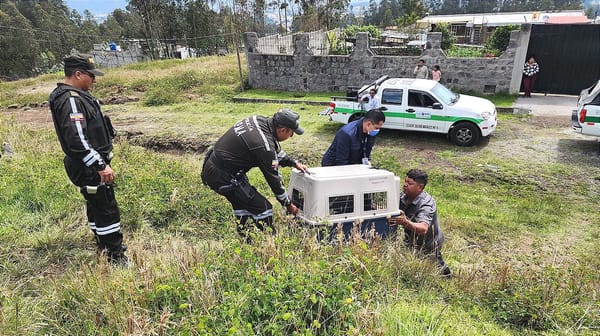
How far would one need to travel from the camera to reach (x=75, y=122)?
3139 mm

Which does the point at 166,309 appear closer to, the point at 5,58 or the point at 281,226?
the point at 281,226

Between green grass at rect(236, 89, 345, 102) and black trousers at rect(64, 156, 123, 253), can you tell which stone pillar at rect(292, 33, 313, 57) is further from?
black trousers at rect(64, 156, 123, 253)

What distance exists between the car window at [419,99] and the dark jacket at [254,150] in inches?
241

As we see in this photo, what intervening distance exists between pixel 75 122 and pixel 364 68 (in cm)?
1195

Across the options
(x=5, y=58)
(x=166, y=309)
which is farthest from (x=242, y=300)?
(x=5, y=58)

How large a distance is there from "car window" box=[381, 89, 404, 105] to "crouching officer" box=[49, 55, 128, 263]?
6.75 m

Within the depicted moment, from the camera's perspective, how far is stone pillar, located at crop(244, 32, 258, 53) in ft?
49.0

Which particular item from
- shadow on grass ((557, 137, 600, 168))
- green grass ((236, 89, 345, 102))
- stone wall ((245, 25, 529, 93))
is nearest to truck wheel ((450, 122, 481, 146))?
shadow on grass ((557, 137, 600, 168))

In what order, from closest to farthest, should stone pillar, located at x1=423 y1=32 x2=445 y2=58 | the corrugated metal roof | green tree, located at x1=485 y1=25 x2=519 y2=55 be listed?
stone pillar, located at x1=423 y1=32 x2=445 y2=58, green tree, located at x1=485 y1=25 x2=519 y2=55, the corrugated metal roof

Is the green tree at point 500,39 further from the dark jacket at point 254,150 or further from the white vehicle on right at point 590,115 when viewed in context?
the dark jacket at point 254,150

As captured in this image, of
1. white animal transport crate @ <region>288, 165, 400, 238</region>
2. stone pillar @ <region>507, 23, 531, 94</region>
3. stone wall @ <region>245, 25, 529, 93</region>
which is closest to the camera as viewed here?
white animal transport crate @ <region>288, 165, 400, 238</region>

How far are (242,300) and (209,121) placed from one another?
32.2 ft

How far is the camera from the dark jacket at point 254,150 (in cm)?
327

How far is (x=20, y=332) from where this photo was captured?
2094mm
